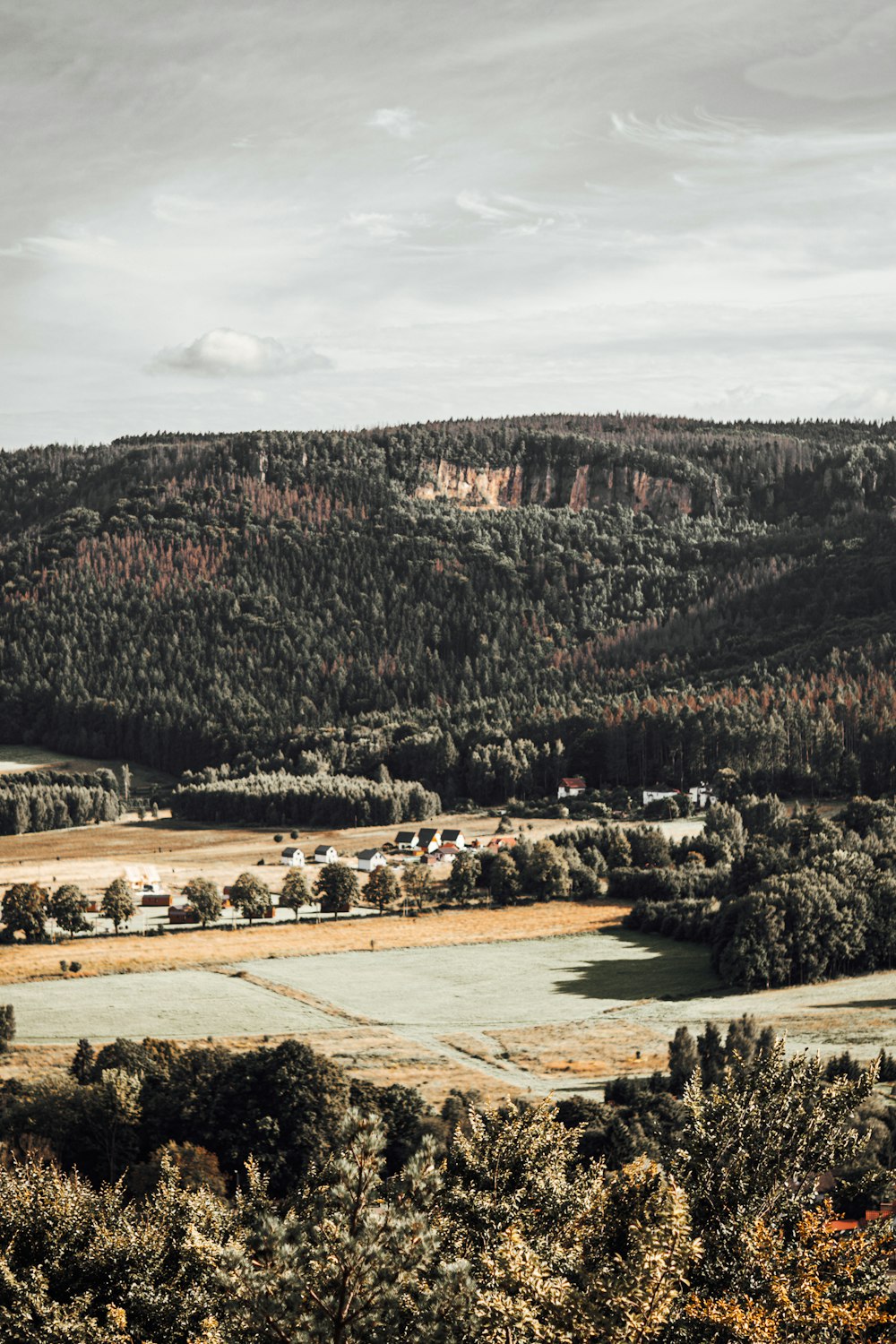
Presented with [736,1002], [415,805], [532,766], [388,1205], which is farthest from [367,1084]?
[532,766]

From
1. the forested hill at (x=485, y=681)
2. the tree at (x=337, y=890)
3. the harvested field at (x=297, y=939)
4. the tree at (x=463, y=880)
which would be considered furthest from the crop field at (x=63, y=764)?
the harvested field at (x=297, y=939)

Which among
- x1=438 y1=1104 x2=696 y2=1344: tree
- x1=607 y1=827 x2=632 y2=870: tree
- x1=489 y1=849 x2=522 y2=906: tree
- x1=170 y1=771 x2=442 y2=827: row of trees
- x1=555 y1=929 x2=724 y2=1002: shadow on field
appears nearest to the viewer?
x1=438 y1=1104 x2=696 y2=1344: tree

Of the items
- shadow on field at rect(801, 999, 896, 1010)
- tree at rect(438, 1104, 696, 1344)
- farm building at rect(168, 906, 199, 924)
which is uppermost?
tree at rect(438, 1104, 696, 1344)

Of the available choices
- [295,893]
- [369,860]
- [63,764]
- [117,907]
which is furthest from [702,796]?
[63,764]

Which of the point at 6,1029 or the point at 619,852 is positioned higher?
the point at 619,852

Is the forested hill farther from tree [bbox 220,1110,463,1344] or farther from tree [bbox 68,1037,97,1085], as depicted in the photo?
tree [bbox 220,1110,463,1344]

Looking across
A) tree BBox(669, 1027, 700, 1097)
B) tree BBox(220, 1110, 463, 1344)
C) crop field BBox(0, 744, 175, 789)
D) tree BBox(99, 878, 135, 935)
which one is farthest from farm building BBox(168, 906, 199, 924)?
crop field BBox(0, 744, 175, 789)

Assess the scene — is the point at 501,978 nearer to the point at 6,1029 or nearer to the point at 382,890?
the point at 382,890

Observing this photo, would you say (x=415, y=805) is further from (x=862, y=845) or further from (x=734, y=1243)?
(x=734, y=1243)
